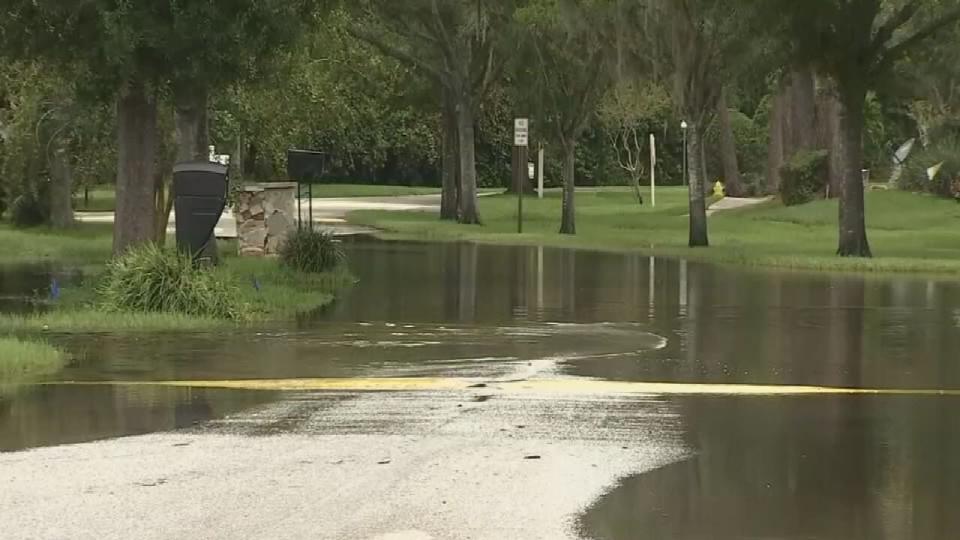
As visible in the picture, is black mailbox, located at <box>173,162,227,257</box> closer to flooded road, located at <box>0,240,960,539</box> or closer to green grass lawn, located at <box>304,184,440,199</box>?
flooded road, located at <box>0,240,960,539</box>

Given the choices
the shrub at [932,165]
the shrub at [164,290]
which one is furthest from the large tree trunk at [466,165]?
the shrub at [164,290]

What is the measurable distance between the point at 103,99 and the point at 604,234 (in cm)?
2296

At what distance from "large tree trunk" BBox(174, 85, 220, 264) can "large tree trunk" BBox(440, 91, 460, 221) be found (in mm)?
25097

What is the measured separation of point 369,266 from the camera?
26.3 m

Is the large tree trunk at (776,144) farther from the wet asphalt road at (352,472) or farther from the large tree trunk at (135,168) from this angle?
the wet asphalt road at (352,472)

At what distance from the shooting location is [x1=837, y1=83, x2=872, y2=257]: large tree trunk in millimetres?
27000

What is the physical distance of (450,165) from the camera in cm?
5000

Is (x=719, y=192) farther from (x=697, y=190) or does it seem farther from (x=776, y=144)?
(x=697, y=190)

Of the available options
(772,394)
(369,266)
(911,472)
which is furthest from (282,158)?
(911,472)

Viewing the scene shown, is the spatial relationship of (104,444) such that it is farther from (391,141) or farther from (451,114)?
(391,141)

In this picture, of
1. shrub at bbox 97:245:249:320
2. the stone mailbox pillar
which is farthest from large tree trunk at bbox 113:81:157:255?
the stone mailbox pillar

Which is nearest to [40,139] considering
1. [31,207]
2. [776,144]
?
[31,207]

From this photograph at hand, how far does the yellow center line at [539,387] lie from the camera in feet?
37.8

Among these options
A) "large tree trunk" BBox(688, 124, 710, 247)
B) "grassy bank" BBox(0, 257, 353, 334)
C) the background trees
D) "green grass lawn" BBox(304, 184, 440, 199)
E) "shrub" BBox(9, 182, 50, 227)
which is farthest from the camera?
"green grass lawn" BBox(304, 184, 440, 199)
